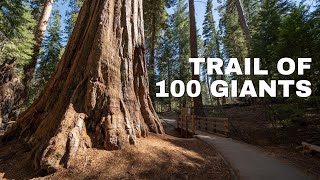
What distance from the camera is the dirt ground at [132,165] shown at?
17.2 feet

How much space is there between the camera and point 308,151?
930 cm

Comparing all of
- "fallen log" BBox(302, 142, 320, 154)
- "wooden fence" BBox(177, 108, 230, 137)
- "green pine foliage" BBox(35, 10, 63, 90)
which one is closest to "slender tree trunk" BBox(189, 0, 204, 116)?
"wooden fence" BBox(177, 108, 230, 137)

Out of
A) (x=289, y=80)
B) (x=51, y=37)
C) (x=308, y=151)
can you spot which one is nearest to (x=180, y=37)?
(x=51, y=37)

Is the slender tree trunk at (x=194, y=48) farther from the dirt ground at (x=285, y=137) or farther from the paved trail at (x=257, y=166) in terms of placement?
the paved trail at (x=257, y=166)

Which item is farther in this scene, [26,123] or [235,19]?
[235,19]

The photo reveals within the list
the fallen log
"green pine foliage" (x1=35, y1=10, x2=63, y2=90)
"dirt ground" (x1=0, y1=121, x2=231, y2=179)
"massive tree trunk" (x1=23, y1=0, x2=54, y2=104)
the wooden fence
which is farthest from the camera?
"green pine foliage" (x1=35, y1=10, x2=63, y2=90)

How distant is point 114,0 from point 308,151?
8.44 meters

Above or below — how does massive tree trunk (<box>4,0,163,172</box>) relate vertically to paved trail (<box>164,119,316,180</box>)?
above

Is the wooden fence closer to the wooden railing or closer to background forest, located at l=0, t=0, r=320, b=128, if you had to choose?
the wooden railing

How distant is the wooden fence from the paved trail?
10.4 feet

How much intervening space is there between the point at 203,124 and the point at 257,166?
8.84m

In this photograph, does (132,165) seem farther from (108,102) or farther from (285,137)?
(285,137)

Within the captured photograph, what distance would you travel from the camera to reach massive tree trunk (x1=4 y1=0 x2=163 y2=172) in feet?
19.2

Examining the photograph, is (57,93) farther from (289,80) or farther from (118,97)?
(289,80)
